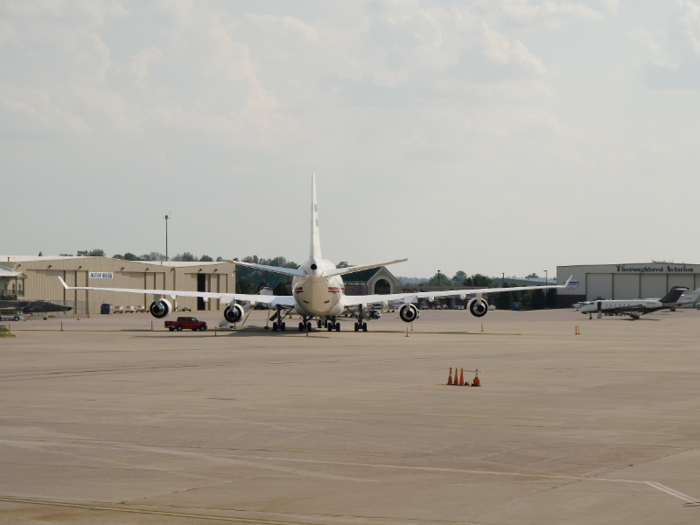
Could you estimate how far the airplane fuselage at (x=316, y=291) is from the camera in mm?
68812

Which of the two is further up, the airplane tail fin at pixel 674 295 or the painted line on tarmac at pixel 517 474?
the airplane tail fin at pixel 674 295

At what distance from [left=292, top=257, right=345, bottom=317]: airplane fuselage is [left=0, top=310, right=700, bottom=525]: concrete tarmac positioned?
28.6 m

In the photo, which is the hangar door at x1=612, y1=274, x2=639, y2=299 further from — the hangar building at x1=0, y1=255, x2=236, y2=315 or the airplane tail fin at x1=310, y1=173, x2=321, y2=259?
the airplane tail fin at x1=310, y1=173, x2=321, y2=259

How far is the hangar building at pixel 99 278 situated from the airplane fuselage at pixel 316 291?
2009 inches

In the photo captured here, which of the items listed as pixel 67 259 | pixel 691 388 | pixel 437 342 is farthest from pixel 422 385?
pixel 67 259

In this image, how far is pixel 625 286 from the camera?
17850 cm

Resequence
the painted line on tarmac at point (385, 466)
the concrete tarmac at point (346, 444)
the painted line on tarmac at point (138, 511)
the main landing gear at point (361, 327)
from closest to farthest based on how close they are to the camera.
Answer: the painted line on tarmac at point (138, 511)
the concrete tarmac at point (346, 444)
the painted line on tarmac at point (385, 466)
the main landing gear at point (361, 327)

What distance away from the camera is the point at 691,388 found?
31.3 meters

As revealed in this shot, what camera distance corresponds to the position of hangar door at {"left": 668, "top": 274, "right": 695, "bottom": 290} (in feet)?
566

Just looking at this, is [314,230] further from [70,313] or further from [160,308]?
[70,313]

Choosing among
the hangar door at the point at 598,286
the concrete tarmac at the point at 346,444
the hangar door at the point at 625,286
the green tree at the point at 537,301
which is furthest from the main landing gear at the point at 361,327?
the green tree at the point at 537,301

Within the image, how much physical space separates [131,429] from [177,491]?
7175 mm

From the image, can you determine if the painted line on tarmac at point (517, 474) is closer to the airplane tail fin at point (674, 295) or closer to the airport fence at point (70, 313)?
the airport fence at point (70, 313)

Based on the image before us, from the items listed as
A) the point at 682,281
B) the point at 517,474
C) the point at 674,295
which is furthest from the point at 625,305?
the point at 517,474
